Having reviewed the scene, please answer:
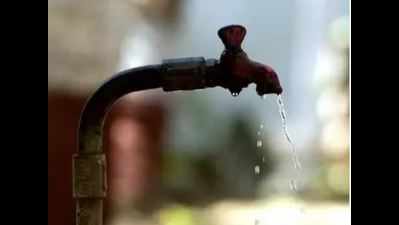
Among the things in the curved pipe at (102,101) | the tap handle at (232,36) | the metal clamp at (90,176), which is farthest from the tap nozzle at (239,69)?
the metal clamp at (90,176)

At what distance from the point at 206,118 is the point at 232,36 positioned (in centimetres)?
16

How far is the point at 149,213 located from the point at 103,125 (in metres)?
0.18

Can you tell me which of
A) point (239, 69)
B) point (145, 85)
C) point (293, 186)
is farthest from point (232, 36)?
point (293, 186)

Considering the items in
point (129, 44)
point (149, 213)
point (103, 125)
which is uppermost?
point (129, 44)

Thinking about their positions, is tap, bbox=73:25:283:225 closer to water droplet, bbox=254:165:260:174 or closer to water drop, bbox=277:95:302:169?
water drop, bbox=277:95:302:169

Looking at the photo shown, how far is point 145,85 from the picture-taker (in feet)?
3.10

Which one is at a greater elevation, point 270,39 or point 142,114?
point 270,39

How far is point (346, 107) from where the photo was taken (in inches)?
38.2

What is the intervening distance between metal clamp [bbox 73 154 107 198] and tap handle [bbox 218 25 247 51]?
30cm

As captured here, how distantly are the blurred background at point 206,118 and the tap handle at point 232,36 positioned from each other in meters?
0.03

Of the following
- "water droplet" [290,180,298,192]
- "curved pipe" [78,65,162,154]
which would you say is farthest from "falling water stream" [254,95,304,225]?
"curved pipe" [78,65,162,154]

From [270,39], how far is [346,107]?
0.19m
